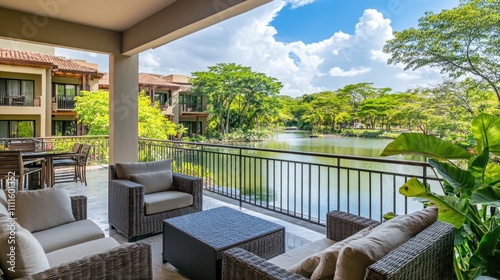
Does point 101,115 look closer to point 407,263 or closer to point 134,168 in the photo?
point 134,168

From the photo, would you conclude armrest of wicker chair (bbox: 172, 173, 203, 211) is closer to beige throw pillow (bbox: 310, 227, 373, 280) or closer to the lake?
the lake

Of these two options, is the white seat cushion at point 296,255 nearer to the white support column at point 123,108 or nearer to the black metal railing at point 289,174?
the black metal railing at point 289,174

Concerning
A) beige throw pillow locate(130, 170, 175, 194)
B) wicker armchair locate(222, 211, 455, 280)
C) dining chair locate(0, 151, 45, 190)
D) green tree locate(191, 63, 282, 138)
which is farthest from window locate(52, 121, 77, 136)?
wicker armchair locate(222, 211, 455, 280)

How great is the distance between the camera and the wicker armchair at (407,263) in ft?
3.26

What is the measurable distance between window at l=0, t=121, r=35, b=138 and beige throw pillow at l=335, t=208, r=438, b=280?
591 inches

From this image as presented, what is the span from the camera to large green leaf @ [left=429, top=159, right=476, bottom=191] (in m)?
1.58

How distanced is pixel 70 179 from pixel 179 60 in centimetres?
2166

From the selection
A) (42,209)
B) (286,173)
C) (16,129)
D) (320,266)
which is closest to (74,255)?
(42,209)

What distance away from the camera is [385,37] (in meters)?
12.7

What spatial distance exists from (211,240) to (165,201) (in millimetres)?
1199

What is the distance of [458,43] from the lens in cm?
1107

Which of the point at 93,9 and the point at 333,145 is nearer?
the point at 93,9

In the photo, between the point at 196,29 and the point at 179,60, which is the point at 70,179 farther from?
the point at 179,60

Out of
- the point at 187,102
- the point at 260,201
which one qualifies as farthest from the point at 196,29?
the point at 187,102
